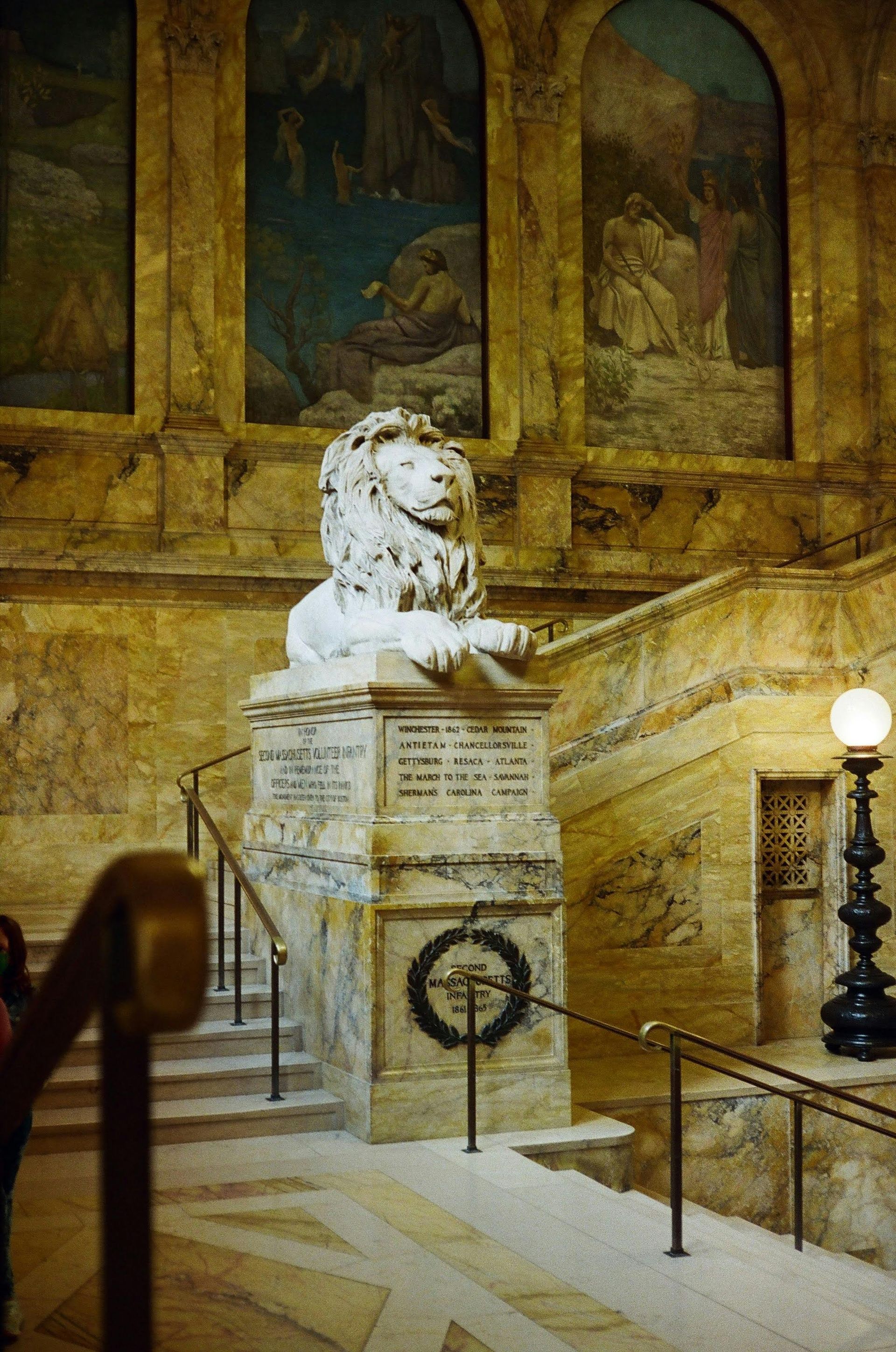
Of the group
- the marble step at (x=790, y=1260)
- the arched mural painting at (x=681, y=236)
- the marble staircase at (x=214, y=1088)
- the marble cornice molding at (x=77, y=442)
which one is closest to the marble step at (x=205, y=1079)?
the marble staircase at (x=214, y=1088)

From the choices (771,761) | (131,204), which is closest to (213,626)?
(131,204)

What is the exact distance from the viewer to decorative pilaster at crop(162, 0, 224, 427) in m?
12.9

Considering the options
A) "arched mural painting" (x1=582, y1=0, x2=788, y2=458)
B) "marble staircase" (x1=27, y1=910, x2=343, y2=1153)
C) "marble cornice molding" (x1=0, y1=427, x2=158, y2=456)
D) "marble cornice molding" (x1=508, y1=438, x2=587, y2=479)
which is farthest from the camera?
"arched mural painting" (x1=582, y1=0, x2=788, y2=458)

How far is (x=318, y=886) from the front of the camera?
23.2 feet

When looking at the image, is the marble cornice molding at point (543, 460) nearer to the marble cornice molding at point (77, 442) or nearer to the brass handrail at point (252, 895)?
the marble cornice molding at point (77, 442)

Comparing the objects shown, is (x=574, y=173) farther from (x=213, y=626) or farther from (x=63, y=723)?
(x=63, y=723)

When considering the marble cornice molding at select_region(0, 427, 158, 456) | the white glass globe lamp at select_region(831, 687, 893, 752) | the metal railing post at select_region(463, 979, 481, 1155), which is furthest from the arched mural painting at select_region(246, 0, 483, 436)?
the metal railing post at select_region(463, 979, 481, 1155)

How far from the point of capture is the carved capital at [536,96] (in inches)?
565

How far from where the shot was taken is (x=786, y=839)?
34.1 feet

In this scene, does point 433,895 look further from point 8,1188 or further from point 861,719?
point 861,719

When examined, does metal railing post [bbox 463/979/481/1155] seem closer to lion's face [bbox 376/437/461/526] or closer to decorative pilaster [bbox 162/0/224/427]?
lion's face [bbox 376/437/461/526]

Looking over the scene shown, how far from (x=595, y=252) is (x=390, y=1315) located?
12.3 m

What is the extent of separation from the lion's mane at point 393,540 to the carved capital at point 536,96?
844 centimetres

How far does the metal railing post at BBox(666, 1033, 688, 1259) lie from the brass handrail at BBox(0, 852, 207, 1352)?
385 cm
